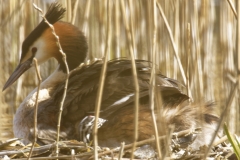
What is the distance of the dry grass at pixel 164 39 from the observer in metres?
3.50

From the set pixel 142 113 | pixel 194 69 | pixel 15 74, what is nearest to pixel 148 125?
pixel 142 113

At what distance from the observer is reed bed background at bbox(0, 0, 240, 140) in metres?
3.49

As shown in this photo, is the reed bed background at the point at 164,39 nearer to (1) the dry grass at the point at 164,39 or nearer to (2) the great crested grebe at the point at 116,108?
(1) the dry grass at the point at 164,39

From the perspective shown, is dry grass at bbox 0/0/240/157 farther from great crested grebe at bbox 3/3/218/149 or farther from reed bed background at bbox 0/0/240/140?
great crested grebe at bbox 3/3/218/149

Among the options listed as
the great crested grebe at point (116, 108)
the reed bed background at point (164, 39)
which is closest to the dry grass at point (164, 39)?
the reed bed background at point (164, 39)

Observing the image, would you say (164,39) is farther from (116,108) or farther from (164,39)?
(116,108)

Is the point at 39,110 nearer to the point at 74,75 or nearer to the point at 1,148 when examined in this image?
the point at 74,75

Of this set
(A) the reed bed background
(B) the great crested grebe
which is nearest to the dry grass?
(A) the reed bed background

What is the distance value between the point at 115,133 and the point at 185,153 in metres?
0.89

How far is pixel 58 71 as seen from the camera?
4801 millimetres

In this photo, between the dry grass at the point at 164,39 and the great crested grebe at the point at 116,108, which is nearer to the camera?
the dry grass at the point at 164,39

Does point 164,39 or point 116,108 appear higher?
point 164,39

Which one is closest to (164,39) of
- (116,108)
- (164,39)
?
(164,39)

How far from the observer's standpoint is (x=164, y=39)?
4.32m
